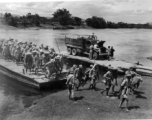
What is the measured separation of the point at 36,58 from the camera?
42.7ft

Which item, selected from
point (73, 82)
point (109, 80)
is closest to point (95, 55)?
point (109, 80)

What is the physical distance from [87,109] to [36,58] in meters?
Result: 6.12

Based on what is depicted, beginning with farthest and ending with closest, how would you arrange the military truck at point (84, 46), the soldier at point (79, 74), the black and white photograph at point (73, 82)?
the military truck at point (84, 46)
the soldier at point (79, 74)
the black and white photograph at point (73, 82)

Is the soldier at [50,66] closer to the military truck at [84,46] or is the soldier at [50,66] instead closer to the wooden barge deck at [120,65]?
the wooden barge deck at [120,65]

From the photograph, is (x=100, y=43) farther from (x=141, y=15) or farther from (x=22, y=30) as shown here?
(x=22, y=30)

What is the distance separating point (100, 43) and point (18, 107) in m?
10.1

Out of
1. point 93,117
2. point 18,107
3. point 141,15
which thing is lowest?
point 18,107

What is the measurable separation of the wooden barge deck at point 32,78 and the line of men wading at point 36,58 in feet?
1.24

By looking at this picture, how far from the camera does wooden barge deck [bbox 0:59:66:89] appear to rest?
1162 centimetres

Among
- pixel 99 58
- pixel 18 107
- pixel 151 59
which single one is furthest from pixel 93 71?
pixel 151 59

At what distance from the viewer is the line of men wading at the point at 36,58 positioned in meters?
11.8

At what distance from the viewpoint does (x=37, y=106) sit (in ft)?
29.8

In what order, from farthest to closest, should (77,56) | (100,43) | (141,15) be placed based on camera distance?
(77,56) < (100,43) < (141,15)

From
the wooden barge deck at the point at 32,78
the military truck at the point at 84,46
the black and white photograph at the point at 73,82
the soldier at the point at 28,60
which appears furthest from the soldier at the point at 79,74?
the military truck at the point at 84,46
